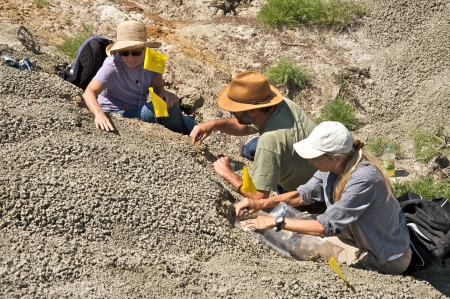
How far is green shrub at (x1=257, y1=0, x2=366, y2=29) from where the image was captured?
9.16m

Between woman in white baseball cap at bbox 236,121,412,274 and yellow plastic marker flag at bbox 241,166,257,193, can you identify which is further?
yellow plastic marker flag at bbox 241,166,257,193

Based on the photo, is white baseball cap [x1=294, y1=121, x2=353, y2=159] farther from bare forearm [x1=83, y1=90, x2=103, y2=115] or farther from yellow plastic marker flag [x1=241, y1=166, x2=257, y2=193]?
bare forearm [x1=83, y1=90, x2=103, y2=115]

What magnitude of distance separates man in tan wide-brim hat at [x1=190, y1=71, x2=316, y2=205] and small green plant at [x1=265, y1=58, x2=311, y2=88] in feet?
10.7

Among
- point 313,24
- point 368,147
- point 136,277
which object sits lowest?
point 368,147

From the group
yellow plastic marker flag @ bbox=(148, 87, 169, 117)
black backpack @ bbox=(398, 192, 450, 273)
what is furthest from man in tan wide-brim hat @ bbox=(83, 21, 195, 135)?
black backpack @ bbox=(398, 192, 450, 273)

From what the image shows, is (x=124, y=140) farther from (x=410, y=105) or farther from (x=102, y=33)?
(x=410, y=105)

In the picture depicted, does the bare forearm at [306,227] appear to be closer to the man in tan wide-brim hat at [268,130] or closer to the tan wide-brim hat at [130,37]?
the man in tan wide-brim hat at [268,130]

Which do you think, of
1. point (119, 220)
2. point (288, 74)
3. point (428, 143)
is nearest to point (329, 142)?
point (119, 220)

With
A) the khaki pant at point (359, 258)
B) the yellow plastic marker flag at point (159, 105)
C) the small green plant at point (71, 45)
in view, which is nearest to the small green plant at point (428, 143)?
the khaki pant at point (359, 258)

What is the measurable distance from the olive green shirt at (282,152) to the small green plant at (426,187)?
6.21ft

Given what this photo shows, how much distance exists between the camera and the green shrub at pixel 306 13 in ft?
30.0

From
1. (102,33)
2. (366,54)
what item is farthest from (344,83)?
(102,33)

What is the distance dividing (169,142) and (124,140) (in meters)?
0.46

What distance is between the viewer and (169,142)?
5.36 metres
